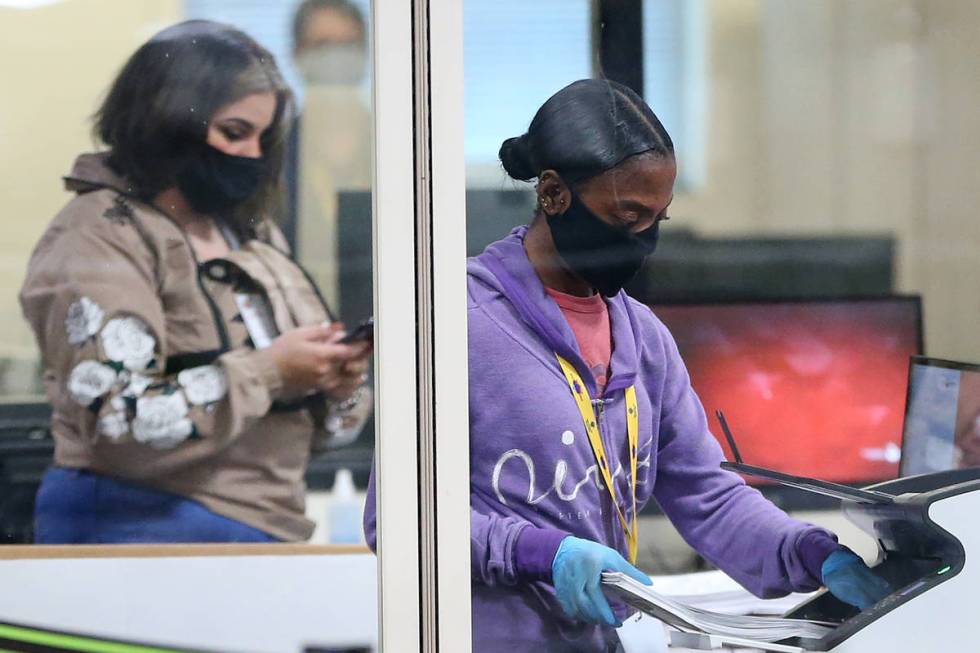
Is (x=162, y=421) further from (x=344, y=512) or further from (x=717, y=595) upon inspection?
(x=717, y=595)

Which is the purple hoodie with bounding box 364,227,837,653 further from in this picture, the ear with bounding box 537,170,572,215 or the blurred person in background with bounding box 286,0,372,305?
the blurred person in background with bounding box 286,0,372,305

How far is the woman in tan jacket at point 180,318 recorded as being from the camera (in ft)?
5.33

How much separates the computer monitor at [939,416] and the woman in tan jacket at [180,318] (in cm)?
103

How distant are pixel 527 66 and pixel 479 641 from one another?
1.00 metres

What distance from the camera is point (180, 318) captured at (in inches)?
64.0

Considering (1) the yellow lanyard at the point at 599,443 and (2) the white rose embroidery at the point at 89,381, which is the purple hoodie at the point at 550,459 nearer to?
(1) the yellow lanyard at the point at 599,443

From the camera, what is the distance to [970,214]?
1.78 meters

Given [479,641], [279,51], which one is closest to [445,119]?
[279,51]

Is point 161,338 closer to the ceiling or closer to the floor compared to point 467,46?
closer to the floor

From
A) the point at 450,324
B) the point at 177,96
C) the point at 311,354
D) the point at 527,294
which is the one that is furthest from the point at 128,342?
the point at 527,294

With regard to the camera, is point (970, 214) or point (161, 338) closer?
point (161, 338)

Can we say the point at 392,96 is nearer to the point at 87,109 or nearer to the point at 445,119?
the point at 445,119

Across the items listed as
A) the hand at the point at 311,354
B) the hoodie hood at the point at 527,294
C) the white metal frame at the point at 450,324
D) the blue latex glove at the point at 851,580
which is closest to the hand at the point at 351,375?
the hand at the point at 311,354

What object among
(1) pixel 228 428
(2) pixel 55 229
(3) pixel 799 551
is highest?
(2) pixel 55 229
